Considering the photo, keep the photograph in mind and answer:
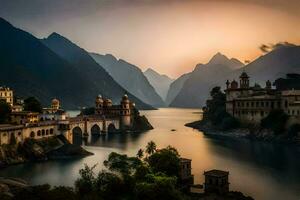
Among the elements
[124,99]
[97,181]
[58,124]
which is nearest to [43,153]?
[58,124]

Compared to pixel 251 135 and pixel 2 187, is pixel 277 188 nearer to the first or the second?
pixel 2 187

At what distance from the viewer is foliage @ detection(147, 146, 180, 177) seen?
35847mm

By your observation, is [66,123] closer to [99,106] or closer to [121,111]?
[121,111]

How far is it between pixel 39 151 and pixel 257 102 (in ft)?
142

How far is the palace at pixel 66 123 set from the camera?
53.9 m

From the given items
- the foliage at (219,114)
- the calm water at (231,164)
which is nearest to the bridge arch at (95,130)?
the calm water at (231,164)

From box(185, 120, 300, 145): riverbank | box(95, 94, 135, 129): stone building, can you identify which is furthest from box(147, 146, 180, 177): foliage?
box(95, 94, 135, 129): stone building

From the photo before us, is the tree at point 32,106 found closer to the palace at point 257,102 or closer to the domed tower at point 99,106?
the domed tower at point 99,106

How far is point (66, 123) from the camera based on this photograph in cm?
6259

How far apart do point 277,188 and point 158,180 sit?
567 inches

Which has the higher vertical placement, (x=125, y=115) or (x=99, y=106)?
(x=99, y=106)

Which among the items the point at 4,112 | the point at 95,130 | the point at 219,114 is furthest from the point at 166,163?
the point at 219,114

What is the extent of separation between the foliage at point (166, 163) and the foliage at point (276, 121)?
39830 mm

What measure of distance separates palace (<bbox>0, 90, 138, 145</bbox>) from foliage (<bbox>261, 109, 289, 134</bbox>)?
3127 cm
